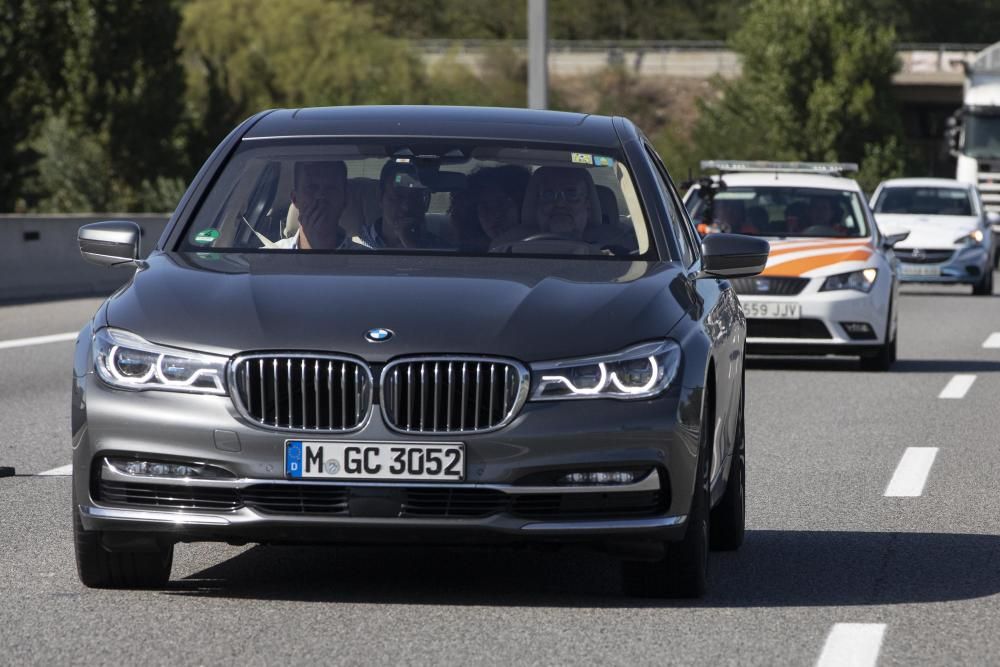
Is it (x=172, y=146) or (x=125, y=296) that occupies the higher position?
(x=125, y=296)

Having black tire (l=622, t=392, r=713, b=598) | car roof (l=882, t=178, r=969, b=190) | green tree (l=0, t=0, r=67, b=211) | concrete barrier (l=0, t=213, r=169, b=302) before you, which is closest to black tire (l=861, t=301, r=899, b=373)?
black tire (l=622, t=392, r=713, b=598)

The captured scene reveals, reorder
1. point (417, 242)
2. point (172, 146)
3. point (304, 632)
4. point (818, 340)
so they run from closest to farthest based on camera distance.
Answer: point (304, 632), point (417, 242), point (818, 340), point (172, 146)

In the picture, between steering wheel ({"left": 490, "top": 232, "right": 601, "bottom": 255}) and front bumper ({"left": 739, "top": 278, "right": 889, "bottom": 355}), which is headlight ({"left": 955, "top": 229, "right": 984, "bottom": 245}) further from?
steering wheel ({"left": 490, "top": 232, "right": 601, "bottom": 255})

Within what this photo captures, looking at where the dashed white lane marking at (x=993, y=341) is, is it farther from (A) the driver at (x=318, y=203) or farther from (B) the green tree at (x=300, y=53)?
(B) the green tree at (x=300, y=53)

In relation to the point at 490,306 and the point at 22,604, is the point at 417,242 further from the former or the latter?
the point at 22,604

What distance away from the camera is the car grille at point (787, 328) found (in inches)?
688

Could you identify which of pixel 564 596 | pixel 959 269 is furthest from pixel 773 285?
pixel 959 269

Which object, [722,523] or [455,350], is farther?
[722,523]

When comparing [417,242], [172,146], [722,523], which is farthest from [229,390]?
[172,146]

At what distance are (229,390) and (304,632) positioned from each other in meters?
0.69

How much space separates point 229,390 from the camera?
20.8ft

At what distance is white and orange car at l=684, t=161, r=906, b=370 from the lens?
17.4 m

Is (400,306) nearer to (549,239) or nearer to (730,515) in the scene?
(549,239)

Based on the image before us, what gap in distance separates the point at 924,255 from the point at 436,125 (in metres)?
24.0
